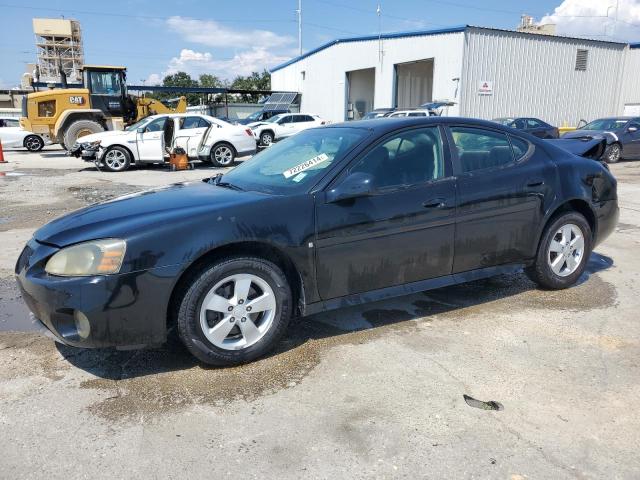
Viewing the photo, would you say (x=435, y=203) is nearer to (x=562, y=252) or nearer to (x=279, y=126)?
(x=562, y=252)

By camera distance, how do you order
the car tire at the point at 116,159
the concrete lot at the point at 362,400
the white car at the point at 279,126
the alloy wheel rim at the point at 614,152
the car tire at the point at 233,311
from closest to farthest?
the concrete lot at the point at 362,400, the car tire at the point at 233,311, the car tire at the point at 116,159, the alloy wheel rim at the point at 614,152, the white car at the point at 279,126

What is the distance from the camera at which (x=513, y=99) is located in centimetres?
2483

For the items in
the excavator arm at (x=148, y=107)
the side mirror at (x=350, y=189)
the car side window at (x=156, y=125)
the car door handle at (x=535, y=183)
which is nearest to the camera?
the side mirror at (x=350, y=189)

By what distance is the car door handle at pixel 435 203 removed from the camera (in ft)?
12.5

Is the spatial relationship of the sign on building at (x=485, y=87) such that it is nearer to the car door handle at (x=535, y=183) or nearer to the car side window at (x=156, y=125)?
the car side window at (x=156, y=125)

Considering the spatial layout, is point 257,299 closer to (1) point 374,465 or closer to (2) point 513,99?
(1) point 374,465

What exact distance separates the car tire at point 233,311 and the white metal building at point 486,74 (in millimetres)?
21962

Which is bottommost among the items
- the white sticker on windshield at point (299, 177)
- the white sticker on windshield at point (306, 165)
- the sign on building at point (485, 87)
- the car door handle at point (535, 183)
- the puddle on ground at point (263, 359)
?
the puddle on ground at point (263, 359)

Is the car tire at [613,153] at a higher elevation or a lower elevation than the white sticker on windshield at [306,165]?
lower

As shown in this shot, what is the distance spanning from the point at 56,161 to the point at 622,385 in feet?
62.9

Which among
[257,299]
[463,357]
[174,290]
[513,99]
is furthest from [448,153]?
[513,99]

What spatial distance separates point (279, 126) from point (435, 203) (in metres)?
22.1

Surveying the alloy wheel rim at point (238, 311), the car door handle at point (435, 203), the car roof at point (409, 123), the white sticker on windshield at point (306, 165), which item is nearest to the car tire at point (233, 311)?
the alloy wheel rim at point (238, 311)

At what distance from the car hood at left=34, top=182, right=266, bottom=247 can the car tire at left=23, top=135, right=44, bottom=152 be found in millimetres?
21529
